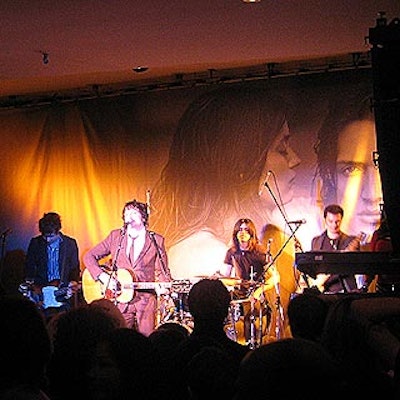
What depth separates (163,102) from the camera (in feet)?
36.8

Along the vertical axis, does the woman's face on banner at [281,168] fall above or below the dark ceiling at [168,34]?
below

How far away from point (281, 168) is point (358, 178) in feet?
3.12

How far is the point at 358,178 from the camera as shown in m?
10.1

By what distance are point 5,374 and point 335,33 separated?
7.20 meters

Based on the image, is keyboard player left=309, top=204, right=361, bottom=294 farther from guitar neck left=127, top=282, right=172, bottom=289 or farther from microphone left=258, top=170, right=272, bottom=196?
guitar neck left=127, top=282, right=172, bottom=289

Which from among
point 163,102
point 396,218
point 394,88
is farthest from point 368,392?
point 163,102

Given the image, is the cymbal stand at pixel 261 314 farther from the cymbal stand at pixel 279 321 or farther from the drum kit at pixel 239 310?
the cymbal stand at pixel 279 321

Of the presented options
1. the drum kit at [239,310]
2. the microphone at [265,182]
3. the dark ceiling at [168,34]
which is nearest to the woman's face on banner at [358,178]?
the microphone at [265,182]

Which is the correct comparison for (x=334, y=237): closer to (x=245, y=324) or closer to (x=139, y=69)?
(x=245, y=324)

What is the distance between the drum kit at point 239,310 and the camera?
357 inches

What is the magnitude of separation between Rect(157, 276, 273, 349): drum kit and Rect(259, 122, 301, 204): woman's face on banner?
125 cm

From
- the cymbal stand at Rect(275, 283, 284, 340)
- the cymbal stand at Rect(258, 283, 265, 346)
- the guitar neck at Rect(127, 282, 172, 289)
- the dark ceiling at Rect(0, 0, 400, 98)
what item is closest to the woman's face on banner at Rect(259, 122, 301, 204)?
the dark ceiling at Rect(0, 0, 400, 98)

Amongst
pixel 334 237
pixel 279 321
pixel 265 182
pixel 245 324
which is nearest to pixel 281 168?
pixel 265 182

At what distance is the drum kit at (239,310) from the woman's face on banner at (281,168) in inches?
49.0
